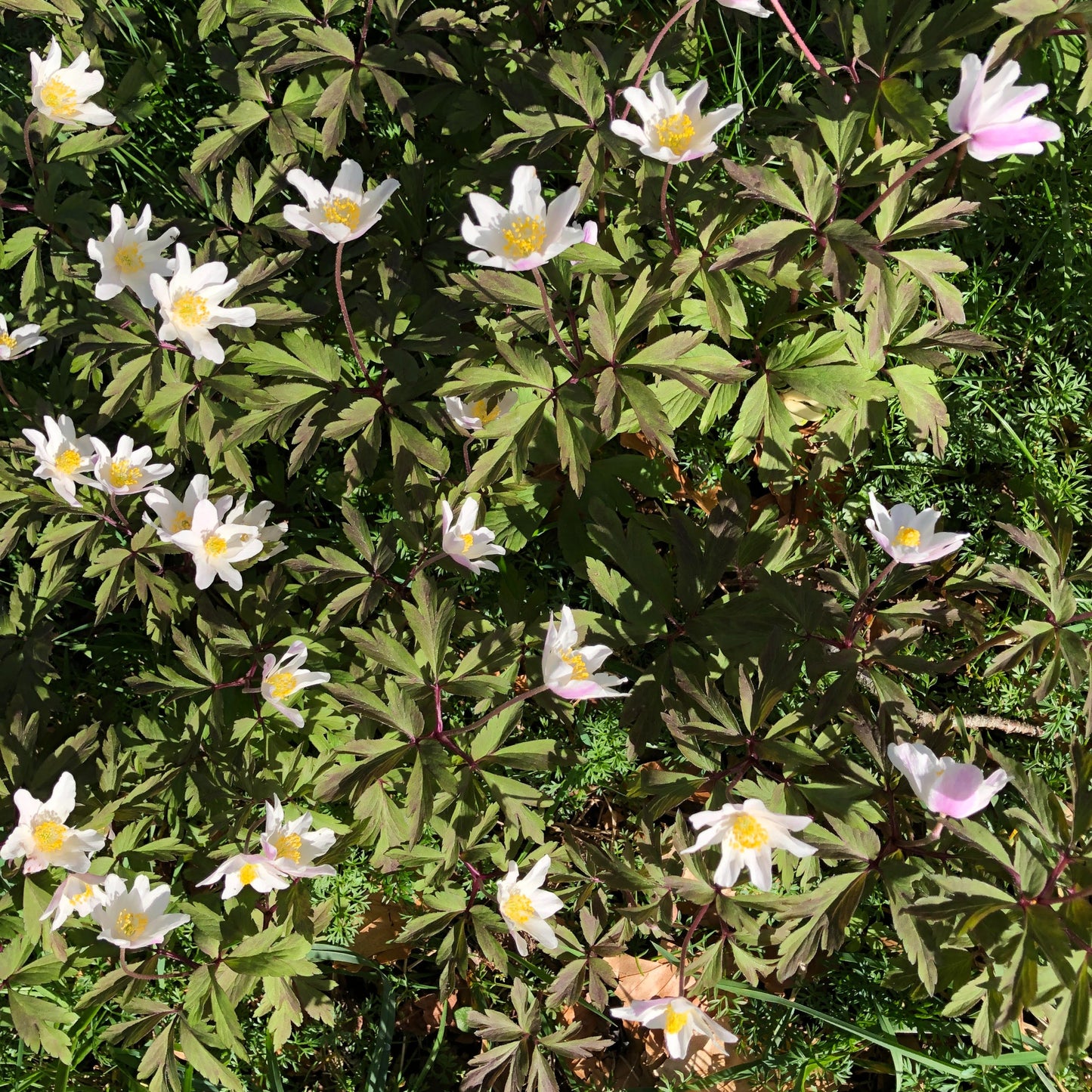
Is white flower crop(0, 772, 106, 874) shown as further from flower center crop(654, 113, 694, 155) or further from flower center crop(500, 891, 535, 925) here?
flower center crop(654, 113, 694, 155)

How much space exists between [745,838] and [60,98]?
9.25 feet

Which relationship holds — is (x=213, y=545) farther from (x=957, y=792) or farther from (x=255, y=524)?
(x=957, y=792)

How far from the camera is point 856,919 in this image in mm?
2994

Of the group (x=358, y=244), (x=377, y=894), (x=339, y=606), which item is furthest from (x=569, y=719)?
(x=358, y=244)

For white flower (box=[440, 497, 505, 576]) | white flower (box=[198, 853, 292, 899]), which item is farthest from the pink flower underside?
white flower (box=[198, 853, 292, 899])

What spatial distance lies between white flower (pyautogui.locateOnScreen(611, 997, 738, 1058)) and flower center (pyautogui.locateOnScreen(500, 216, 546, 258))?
184 cm

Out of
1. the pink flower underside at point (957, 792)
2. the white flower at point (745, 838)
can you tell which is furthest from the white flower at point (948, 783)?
the white flower at point (745, 838)

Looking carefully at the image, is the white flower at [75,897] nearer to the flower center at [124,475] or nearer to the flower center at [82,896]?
the flower center at [82,896]

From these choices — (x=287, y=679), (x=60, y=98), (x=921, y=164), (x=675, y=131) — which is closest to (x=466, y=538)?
(x=287, y=679)

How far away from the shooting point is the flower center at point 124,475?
268cm

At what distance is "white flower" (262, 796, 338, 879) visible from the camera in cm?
242

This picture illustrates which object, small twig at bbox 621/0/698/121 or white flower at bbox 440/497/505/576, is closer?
small twig at bbox 621/0/698/121

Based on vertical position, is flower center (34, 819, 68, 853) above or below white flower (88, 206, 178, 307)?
below

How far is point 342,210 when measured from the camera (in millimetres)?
2523
